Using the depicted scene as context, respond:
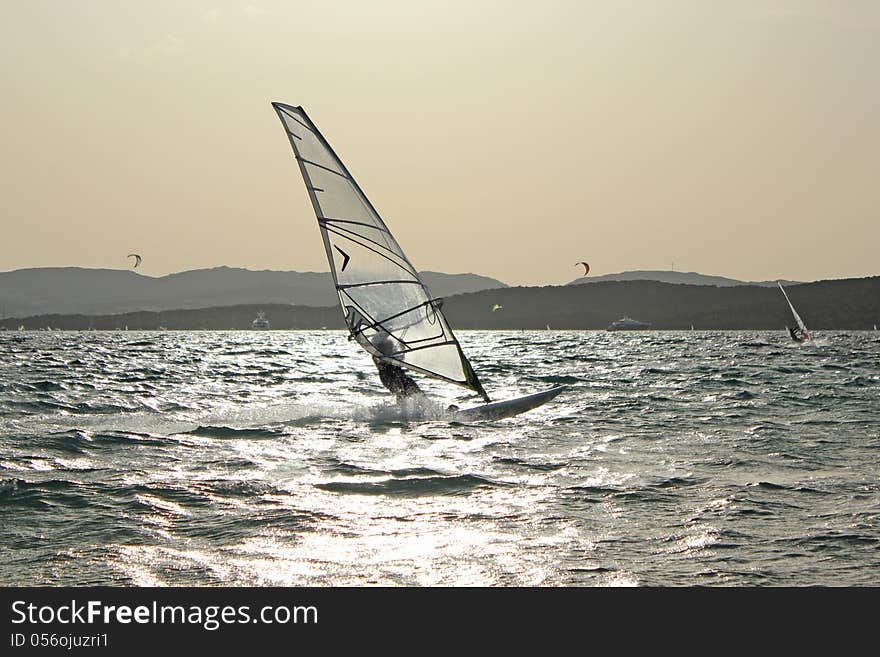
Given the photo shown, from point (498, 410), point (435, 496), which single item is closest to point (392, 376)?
point (498, 410)

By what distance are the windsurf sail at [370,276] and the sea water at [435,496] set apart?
4.60 ft

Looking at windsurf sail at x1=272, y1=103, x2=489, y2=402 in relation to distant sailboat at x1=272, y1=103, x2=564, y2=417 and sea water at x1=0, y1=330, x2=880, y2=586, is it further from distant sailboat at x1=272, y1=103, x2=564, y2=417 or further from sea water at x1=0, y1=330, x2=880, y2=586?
sea water at x1=0, y1=330, x2=880, y2=586

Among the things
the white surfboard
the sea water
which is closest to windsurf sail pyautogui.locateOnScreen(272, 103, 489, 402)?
the white surfboard

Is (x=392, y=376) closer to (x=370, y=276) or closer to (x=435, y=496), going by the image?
(x=370, y=276)

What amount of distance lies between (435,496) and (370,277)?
7617mm

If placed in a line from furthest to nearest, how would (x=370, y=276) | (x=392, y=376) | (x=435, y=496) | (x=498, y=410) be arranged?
(x=392, y=376) < (x=498, y=410) < (x=370, y=276) < (x=435, y=496)

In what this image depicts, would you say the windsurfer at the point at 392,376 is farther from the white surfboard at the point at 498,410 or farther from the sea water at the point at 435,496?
the white surfboard at the point at 498,410

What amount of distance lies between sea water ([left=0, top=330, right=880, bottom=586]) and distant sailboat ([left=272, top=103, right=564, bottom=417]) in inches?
55.1

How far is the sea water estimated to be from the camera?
705 cm

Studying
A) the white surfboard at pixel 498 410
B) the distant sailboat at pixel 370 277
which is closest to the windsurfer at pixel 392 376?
the distant sailboat at pixel 370 277

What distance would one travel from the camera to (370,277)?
17.1 metres
